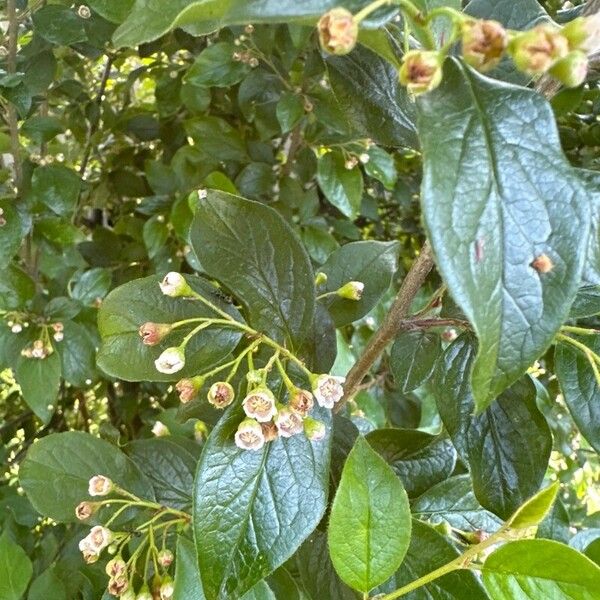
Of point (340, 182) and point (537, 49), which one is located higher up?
point (537, 49)

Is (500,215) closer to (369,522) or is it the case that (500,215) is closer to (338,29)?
(338,29)

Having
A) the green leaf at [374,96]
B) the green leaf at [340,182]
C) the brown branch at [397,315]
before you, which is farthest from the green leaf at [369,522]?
the green leaf at [340,182]

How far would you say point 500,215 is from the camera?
355 mm

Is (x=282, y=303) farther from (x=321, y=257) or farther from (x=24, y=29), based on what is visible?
(x=24, y=29)

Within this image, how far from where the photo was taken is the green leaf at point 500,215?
1.12 ft

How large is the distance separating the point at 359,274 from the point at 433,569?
301 mm

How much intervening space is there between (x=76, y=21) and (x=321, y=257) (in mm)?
526

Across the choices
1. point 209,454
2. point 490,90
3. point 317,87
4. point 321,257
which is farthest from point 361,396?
point 490,90

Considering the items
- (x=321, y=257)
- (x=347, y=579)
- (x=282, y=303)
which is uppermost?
(x=282, y=303)

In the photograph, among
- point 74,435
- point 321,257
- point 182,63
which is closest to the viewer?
point 74,435

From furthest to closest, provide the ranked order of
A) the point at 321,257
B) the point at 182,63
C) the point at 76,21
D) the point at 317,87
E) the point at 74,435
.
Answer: the point at 182,63
the point at 321,257
the point at 317,87
the point at 76,21
the point at 74,435

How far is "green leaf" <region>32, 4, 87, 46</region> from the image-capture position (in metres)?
0.92

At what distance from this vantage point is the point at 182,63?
51.0 inches

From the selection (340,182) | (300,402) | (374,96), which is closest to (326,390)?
(300,402)
